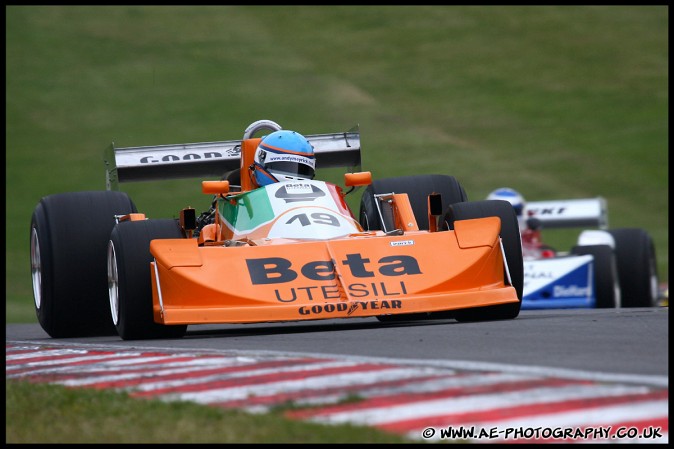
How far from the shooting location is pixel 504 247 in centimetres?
973

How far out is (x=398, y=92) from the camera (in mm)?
49250

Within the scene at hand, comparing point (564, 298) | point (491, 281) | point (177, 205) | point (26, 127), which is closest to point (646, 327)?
point (491, 281)

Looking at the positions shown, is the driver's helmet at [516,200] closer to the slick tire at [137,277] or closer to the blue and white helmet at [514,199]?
the blue and white helmet at [514,199]

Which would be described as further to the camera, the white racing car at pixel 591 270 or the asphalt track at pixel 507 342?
the white racing car at pixel 591 270

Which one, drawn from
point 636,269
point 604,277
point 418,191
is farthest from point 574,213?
point 418,191

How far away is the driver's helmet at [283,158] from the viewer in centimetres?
1070

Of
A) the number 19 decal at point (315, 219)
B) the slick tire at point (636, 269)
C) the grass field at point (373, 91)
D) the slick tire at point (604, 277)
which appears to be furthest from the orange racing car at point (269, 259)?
the grass field at point (373, 91)

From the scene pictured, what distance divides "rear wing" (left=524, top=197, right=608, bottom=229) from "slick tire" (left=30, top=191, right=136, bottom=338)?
9975 mm

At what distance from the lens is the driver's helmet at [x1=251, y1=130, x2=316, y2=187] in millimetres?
10695

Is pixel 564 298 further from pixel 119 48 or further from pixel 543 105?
pixel 119 48

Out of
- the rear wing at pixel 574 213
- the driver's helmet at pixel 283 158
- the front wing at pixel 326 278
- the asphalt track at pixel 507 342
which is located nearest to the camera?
the asphalt track at pixel 507 342

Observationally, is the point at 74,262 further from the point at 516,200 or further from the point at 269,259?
the point at 516,200

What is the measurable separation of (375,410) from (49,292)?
5.65 meters

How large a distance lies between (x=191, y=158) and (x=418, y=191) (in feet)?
6.72
